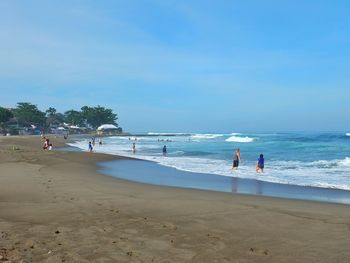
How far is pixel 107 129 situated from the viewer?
13800 cm

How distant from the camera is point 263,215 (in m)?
9.49

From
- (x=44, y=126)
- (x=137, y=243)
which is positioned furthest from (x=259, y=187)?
(x=44, y=126)

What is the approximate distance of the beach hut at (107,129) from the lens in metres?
132

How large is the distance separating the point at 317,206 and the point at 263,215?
257 centimetres

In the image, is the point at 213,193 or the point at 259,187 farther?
the point at 259,187

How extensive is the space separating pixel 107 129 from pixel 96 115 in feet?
73.8

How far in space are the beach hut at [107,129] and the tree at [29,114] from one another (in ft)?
57.5

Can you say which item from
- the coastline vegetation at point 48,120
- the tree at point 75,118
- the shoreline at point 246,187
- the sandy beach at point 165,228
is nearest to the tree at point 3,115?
the coastline vegetation at point 48,120

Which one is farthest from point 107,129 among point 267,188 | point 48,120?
point 267,188

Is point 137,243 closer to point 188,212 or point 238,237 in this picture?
point 238,237

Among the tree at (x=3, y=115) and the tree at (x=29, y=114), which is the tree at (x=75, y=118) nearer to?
the tree at (x=29, y=114)

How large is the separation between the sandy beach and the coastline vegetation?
8439cm

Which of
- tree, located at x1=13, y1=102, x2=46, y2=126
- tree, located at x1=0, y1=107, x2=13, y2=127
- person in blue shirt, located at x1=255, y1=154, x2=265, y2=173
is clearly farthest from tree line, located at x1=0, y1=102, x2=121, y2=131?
person in blue shirt, located at x1=255, y1=154, x2=265, y2=173

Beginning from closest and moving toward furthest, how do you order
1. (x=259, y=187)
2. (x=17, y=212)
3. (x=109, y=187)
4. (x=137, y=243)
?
(x=137, y=243) < (x=17, y=212) < (x=109, y=187) < (x=259, y=187)
